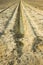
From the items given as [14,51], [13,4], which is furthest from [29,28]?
[13,4]

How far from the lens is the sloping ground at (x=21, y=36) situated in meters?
1.73

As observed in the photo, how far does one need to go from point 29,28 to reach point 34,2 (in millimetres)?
1057

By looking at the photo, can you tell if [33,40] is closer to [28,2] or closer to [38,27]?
[38,27]

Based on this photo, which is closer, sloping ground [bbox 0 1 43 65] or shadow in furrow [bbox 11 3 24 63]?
sloping ground [bbox 0 1 43 65]

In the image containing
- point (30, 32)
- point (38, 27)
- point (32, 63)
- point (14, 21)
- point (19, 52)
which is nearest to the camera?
point (32, 63)

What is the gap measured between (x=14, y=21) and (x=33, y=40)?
530 millimetres

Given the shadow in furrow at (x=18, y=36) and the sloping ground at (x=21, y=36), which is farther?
the shadow in furrow at (x=18, y=36)

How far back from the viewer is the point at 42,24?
236 cm

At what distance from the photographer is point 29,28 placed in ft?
7.30

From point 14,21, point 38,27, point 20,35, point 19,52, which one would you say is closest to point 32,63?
point 19,52

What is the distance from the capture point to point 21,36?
6.88ft

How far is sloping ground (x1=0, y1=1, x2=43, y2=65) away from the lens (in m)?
1.73

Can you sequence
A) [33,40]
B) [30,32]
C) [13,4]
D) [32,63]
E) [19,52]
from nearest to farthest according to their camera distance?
1. [32,63]
2. [19,52]
3. [33,40]
4. [30,32]
5. [13,4]

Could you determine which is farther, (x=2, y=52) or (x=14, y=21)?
(x=14, y=21)
